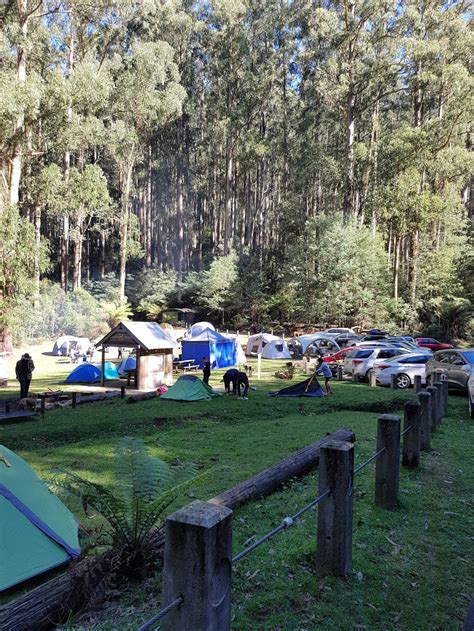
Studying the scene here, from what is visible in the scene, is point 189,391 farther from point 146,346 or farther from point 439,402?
point 439,402

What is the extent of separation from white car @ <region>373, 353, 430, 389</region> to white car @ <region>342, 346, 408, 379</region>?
503mm

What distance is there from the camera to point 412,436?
21.3ft

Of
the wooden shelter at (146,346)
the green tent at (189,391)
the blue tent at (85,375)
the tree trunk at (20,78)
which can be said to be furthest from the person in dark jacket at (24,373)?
the tree trunk at (20,78)

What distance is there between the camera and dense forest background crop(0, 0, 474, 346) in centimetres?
2708

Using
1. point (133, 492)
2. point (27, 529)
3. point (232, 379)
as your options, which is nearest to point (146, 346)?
point (232, 379)

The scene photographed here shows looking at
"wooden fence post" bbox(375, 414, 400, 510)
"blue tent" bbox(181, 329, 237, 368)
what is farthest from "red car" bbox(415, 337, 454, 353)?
"wooden fence post" bbox(375, 414, 400, 510)

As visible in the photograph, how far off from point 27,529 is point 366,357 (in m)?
17.7

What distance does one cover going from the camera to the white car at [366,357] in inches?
789

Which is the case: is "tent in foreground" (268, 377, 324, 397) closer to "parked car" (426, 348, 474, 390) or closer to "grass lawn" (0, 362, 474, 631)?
"parked car" (426, 348, 474, 390)

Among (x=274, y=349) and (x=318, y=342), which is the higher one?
(x=318, y=342)

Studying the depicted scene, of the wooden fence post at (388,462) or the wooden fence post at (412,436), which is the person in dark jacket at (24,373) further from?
the wooden fence post at (388,462)

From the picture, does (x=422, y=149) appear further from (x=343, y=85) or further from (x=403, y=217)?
(x=343, y=85)

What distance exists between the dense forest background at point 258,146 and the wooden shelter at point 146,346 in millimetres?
9208

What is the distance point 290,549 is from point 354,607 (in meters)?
1.02
